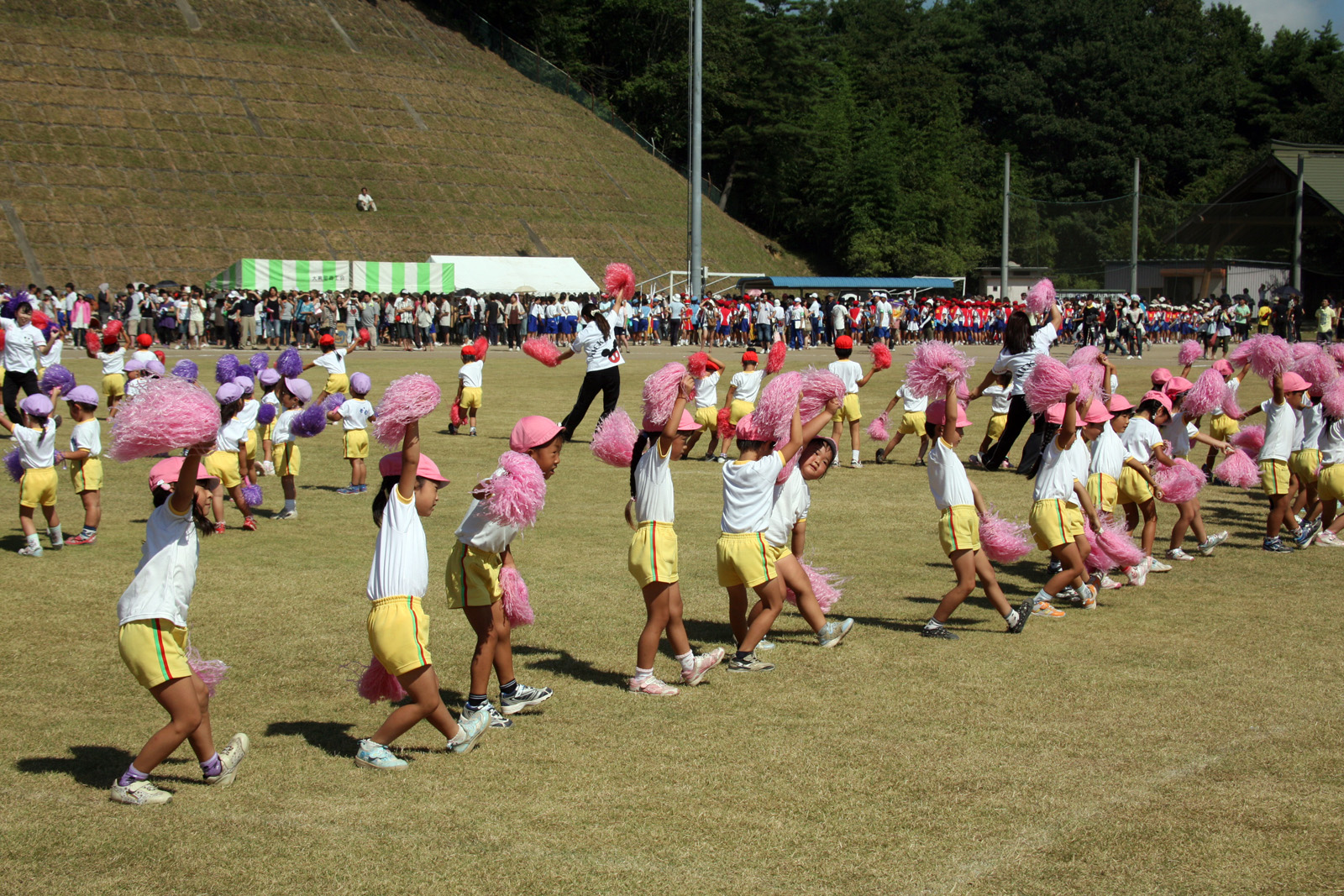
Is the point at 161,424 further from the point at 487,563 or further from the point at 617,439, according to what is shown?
the point at 617,439

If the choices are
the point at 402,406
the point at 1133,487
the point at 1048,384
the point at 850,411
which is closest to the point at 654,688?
the point at 402,406

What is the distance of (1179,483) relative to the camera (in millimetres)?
10117

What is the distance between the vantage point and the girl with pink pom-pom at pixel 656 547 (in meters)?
6.41

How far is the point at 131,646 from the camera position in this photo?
5020mm

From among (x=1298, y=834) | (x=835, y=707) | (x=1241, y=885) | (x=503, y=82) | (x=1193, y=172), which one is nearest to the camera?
(x=1241, y=885)

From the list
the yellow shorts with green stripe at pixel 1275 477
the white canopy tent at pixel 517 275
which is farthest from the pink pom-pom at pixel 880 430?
the white canopy tent at pixel 517 275

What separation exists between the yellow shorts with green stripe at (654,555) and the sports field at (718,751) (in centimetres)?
72

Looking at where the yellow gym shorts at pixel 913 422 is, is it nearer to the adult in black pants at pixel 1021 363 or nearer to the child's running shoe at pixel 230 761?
the adult in black pants at pixel 1021 363

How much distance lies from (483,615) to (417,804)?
1.14 meters

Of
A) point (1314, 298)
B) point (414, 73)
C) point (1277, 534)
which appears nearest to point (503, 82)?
point (414, 73)

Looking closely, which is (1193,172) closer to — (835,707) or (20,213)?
(20,213)

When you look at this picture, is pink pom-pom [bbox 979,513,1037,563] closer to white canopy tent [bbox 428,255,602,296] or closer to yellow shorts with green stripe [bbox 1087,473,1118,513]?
yellow shorts with green stripe [bbox 1087,473,1118,513]

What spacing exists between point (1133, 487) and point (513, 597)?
5878mm

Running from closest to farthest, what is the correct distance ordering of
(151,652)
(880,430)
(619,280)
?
(151,652) → (619,280) → (880,430)
